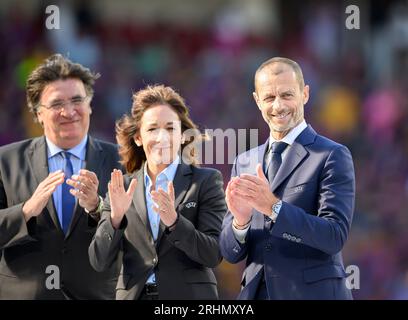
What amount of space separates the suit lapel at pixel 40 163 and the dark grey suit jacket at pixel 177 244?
0.35m

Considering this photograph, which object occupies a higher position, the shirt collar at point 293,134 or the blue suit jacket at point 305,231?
the shirt collar at point 293,134

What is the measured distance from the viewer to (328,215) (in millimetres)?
3383

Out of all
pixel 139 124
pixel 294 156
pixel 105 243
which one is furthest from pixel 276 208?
pixel 139 124

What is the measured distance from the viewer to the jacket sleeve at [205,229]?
365cm

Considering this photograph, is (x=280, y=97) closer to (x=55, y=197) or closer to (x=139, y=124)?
(x=139, y=124)

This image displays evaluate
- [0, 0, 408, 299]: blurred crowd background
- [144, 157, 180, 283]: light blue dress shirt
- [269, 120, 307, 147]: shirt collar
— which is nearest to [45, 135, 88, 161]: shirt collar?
[144, 157, 180, 283]: light blue dress shirt

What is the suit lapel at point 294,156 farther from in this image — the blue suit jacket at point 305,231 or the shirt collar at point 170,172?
the shirt collar at point 170,172

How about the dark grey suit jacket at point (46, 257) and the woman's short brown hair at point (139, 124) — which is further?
the dark grey suit jacket at point (46, 257)

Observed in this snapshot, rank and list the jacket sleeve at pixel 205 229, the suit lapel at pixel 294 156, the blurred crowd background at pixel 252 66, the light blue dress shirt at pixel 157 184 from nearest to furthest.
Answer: the suit lapel at pixel 294 156 → the jacket sleeve at pixel 205 229 → the light blue dress shirt at pixel 157 184 → the blurred crowd background at pixel 252 66

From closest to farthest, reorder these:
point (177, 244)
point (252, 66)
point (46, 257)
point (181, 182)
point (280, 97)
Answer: point (280, 97), point (177, 244), point (181, 182), point (46, 257), point (252, 66)

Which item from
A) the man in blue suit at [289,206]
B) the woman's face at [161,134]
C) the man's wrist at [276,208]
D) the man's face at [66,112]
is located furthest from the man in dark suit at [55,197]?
the man's wrist at [276,208]

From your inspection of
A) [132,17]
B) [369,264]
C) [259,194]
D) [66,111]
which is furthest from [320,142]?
[132,17]

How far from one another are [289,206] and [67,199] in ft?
4.20

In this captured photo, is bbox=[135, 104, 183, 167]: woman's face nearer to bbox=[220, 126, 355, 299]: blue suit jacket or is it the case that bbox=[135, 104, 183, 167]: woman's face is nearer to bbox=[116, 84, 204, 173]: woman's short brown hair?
bbox=[116, 84, 204, 173]: woman's short brown hair
